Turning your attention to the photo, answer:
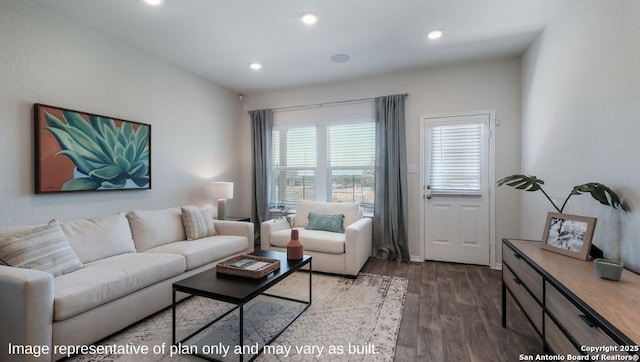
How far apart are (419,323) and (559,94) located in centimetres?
229

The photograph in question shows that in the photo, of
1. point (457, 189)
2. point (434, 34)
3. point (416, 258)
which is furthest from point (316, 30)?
point (416, 258)

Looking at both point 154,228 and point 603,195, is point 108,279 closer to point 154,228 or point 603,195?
Result: point 154,228

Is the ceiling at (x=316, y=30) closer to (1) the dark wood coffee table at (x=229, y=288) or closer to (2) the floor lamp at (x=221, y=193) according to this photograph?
(2) the floor lamp at (x=221, y=193)

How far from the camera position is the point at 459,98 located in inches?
147

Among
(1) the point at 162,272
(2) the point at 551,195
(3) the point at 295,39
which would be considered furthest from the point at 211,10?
(2) the point at 551,195

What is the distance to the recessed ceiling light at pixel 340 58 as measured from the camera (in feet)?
11.2

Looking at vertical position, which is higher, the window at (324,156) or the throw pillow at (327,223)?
the window at (324,156)

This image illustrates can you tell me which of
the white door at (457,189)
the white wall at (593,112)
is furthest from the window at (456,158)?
the white wall at (593,112)

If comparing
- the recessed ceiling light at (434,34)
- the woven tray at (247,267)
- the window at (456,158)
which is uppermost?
the recessed ceiling light at (434,34)

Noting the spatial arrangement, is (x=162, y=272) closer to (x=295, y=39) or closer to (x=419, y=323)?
(x=419, y=323)

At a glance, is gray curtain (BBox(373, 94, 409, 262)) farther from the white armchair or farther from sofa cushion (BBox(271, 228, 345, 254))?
sofa cushion (BBox(271, 228, 345, 254))

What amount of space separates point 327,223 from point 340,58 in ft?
6.92

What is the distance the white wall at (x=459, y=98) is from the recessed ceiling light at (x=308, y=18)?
5.56 feet

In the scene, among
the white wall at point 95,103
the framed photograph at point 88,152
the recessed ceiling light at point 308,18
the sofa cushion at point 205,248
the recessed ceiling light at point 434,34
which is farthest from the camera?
the recessed ceiling light at point 434,34
